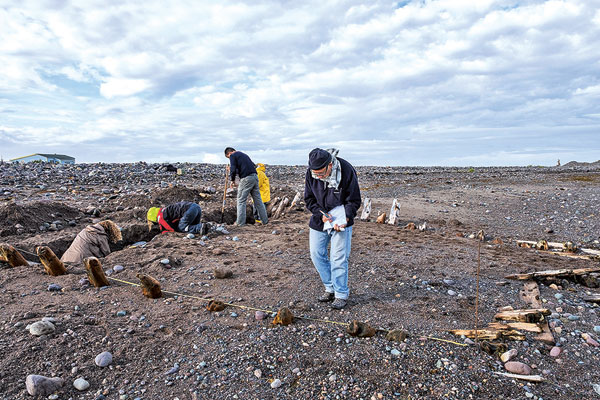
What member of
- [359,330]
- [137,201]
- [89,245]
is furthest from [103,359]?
[137,201]

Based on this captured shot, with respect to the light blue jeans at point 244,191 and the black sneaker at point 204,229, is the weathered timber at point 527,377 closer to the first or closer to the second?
the black sneaker at point 204,229

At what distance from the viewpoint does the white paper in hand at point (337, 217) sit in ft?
14.9

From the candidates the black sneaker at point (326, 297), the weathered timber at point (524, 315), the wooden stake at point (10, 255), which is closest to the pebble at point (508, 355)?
the weathered timber at point (524, 315)

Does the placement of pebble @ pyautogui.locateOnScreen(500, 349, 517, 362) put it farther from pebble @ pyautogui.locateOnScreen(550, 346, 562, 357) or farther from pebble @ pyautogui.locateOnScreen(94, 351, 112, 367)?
pebble @ pyautogui.locateOnScreen(94, 351, 112, 367)

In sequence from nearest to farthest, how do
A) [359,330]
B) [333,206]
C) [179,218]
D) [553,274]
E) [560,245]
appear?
[359,330] < [333,206] < [553,274] < [560,245] < [179,218]

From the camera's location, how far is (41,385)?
3293 mm

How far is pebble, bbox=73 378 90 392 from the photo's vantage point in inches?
133

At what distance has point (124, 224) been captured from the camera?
9547mm

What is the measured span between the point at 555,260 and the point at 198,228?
23.2 feet

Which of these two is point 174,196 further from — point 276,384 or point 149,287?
point 276,384

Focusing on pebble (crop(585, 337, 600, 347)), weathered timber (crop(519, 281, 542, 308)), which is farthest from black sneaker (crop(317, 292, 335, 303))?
pebble (crop(585, 337, 600, 347))

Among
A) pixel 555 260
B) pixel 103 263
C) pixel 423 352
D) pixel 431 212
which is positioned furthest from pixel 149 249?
pixel 431 212

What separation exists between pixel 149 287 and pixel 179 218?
12.7ft

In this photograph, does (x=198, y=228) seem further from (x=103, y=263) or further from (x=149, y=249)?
(x=103, y=263)
